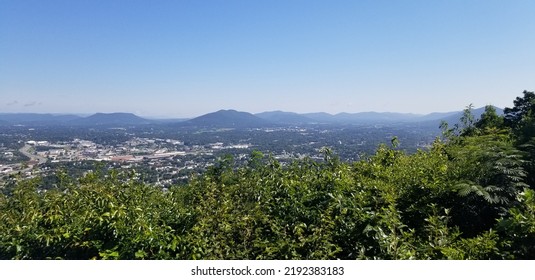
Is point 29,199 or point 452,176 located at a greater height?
point 452,176

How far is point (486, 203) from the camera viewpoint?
458 cm

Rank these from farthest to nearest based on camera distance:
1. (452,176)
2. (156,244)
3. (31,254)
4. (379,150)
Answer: (379,150) < (452,176) < (31,254) < (156,244)

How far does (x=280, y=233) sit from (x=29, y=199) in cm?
434

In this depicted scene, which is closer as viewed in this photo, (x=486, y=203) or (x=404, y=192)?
(x=486, y=203)

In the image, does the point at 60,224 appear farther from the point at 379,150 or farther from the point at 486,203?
the point at 379,150

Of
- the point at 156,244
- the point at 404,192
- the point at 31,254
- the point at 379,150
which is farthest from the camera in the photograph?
the point at 379,150

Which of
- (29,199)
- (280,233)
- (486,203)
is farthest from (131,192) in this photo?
(486,203)

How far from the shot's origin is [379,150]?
8.16 meters
